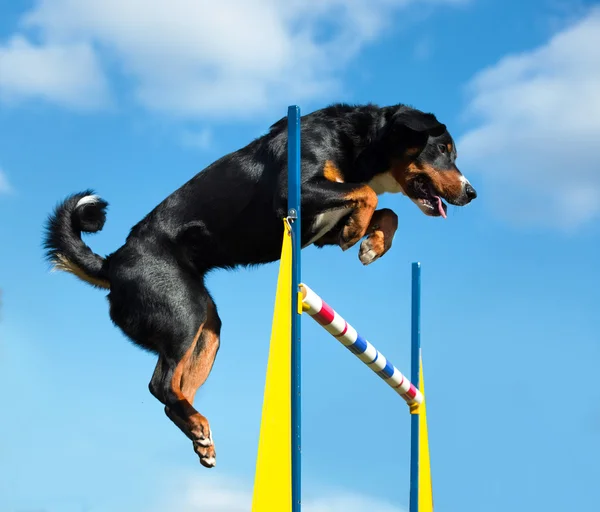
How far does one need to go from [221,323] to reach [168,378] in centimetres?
54

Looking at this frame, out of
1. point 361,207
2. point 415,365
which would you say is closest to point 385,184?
point 361,207

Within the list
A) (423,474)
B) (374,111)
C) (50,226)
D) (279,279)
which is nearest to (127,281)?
(50,226)

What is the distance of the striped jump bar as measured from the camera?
3025mm

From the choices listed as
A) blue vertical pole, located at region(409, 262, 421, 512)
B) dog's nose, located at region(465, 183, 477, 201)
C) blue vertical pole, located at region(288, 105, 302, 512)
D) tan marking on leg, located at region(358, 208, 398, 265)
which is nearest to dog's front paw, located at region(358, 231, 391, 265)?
tan marking on leg, located at region(358, 208, 398, 265)

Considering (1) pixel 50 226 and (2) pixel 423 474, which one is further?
(2) pixel 423 474

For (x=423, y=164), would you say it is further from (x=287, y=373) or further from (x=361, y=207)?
(x=287, y=373)

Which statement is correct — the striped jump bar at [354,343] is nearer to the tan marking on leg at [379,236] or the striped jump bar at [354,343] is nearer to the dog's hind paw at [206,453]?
the tan marking on leg at [379,236]

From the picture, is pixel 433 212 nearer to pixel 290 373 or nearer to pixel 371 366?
pixel 371 366

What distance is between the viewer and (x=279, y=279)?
9.38 ft

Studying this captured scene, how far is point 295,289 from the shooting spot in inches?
114

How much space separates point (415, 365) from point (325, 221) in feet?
6.59

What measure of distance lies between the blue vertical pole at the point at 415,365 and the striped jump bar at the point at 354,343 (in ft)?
0.69

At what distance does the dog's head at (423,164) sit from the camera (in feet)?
12.7

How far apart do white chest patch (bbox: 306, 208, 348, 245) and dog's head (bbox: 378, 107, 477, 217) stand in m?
0.56
